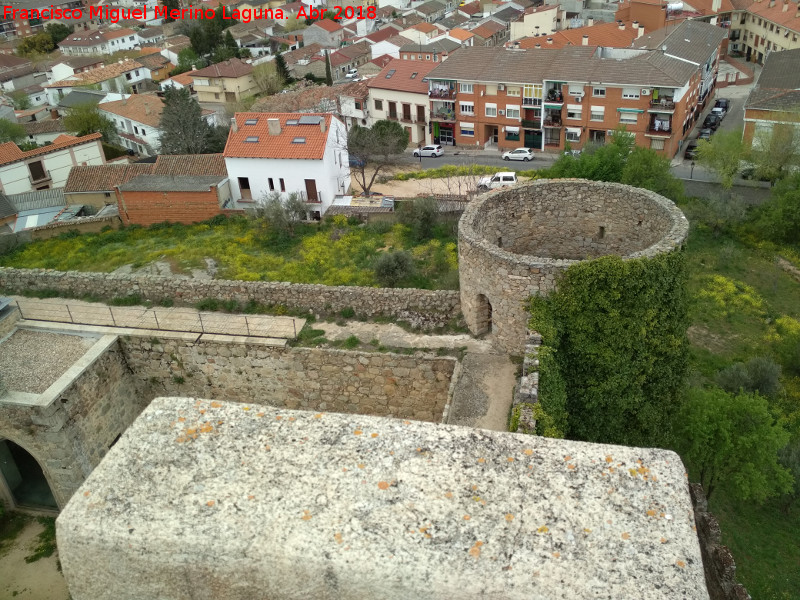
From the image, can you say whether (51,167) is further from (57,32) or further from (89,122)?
(57,32)

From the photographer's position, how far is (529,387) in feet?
36.5

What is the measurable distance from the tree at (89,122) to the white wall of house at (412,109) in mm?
21831

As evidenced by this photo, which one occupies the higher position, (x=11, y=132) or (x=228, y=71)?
(x=11, y=132)

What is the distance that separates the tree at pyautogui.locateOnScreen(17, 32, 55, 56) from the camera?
3937 inches

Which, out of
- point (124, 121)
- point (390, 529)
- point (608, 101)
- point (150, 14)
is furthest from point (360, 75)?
point (150, 14)

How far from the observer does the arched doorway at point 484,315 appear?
46.1 feet

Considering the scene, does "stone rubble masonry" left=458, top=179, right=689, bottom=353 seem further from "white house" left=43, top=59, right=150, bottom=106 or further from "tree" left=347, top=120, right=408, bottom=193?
"white house" left=43, top=59, right=150, bottom=106

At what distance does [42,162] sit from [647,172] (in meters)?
33.6

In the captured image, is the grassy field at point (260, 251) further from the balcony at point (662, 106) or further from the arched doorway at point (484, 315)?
the balcony at point (662, 106)

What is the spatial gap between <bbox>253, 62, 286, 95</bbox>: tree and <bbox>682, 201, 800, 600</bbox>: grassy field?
151 ft

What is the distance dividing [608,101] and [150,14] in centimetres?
9753

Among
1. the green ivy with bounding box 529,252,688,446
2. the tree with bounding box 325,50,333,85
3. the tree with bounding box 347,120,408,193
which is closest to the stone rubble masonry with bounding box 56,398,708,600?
the green ivy with bounding box 529,252,688,446

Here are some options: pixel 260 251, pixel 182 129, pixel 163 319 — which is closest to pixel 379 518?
pixel 163 319

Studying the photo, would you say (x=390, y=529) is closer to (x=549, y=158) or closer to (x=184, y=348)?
(x=184, y=348)
